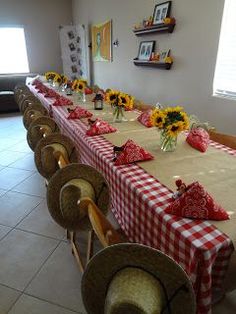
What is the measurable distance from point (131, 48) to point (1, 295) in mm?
3731

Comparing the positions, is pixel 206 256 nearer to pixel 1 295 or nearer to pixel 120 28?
pixel 1 295

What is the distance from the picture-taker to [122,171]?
1.27 meters

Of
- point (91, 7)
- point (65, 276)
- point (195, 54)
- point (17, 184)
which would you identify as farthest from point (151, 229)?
point (91, 7)

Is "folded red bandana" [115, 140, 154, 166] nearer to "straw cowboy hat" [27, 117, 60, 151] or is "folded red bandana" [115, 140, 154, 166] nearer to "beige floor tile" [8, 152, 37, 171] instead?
"straw cowboy hat" [27, 117, 60, 151]

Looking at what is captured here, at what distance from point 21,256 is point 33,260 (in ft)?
0.33

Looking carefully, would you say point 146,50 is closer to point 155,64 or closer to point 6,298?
point 155,64

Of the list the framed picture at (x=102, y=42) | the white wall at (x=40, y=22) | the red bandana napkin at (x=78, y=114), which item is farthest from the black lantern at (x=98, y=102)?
the white wall at (x=40, y=22)

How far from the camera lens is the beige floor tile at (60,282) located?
1.38 m

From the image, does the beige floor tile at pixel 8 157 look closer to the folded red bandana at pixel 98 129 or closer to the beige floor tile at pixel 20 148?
the beige floor tile at pixel 20 148

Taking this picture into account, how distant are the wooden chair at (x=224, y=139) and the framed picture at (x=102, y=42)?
353 cm

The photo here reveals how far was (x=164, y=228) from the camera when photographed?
92cm

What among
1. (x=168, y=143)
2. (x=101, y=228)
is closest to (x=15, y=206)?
(x=168, y=143)

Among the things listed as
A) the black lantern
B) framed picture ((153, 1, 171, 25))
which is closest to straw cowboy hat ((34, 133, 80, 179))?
the black lantern

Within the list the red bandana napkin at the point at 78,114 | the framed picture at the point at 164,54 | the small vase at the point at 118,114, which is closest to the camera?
the small vase at the point at 118,114
